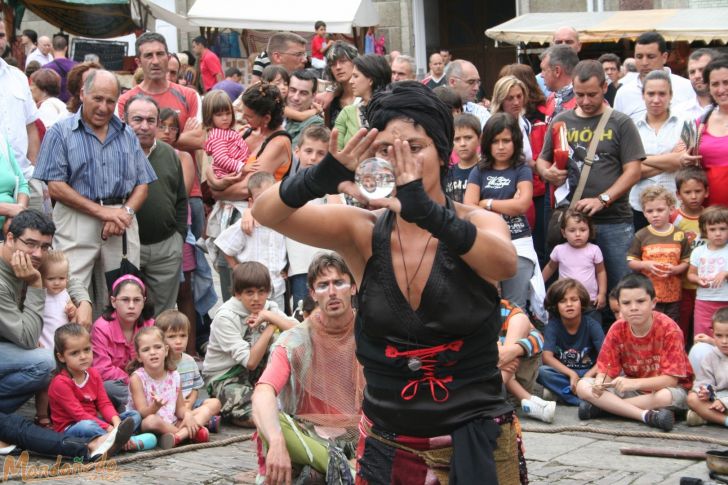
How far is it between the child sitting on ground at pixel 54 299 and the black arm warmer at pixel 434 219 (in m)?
4.15

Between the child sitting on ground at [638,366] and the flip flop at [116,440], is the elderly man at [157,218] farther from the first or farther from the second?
the child sitting on ground at [638,366]

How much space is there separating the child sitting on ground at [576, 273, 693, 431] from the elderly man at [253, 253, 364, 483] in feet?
6.75

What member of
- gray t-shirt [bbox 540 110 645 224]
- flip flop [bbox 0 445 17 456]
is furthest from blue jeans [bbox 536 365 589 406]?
flip flop [bbox 0 445 17 456]

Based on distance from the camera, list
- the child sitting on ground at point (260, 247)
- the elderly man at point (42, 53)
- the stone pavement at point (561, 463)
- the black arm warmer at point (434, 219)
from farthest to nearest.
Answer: the elderly man at point (42, 53)
the child sitting on ground at point (260, 247)
the stone pavement at point (561, 463)
the black arm warmer at point (434, 219)

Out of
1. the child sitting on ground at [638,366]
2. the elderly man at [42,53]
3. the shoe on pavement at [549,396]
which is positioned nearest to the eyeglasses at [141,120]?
the shoe on pavement at [549,396]

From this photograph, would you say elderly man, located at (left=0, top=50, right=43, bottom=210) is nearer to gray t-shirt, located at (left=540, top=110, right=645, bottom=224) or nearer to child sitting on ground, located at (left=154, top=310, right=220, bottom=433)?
child sitting on ground, located at (left=154, top=310, right=220, bottom=433)

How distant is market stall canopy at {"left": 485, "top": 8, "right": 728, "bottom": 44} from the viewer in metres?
16.1

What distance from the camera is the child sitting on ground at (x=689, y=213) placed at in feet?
25.5

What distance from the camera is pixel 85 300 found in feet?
23.1

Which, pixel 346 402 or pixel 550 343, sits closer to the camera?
pixel 346 402

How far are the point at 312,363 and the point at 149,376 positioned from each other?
1.61m

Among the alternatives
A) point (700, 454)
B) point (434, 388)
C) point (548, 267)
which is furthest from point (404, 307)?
point (548, 267)

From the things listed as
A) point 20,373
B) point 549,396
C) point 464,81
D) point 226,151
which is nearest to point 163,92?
point 226,151

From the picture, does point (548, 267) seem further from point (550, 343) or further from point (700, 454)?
point (700, 454)
